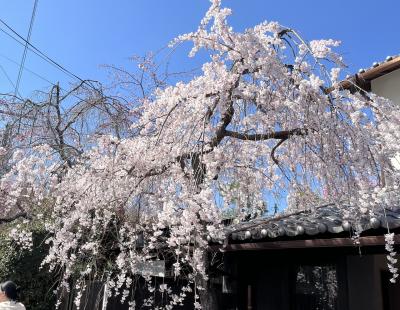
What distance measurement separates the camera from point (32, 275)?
741cm

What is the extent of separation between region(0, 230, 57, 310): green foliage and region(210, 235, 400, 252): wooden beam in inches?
144

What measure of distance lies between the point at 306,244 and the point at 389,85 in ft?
14.3

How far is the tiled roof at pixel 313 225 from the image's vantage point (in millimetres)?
4148

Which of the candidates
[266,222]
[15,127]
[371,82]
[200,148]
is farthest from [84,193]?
[371,82]

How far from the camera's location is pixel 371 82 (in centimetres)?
789

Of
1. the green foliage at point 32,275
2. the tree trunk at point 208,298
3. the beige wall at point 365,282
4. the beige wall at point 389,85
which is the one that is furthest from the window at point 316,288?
the green foliage at point 32,275

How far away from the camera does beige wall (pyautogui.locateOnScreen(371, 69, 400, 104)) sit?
7586 millimetres

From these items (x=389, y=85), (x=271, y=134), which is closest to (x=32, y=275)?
(x=271, y=134)

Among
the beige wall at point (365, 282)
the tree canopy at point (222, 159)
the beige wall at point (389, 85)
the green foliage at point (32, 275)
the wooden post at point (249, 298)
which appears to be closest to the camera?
the tree canopy at point (222, 159)

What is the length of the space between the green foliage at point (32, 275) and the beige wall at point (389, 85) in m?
6.32

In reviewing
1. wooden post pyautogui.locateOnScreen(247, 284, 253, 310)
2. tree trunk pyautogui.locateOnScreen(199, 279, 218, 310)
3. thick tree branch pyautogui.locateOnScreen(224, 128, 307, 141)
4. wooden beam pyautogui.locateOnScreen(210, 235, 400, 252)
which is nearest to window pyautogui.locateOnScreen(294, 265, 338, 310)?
wooden post pyautogui.locateOnScreen(247, 284, 253, 310)

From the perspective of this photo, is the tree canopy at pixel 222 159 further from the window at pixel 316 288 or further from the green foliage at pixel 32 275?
the green foliage at pixel 32 275

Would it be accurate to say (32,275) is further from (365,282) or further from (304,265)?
(365,282)

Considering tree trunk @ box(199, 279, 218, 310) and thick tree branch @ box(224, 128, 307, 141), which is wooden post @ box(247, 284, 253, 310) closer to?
tree trunk @ box(199, 279, 218, 310)
